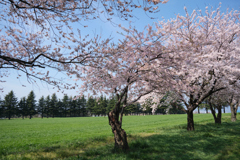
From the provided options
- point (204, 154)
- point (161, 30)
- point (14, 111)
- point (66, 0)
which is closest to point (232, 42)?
point (161, 30)

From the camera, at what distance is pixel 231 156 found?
670 centimetres

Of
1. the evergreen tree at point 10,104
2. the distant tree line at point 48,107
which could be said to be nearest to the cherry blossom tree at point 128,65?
the distant tree line at point 48,107

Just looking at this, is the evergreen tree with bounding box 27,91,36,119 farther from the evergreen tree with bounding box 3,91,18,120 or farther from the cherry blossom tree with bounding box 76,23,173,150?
the cherry blossom tree with bounding box 76,23,173,150

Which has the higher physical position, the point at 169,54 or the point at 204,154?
the point at 169,54

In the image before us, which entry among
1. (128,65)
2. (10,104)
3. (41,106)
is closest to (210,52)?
(128,65)

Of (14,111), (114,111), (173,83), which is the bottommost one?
(14,111)

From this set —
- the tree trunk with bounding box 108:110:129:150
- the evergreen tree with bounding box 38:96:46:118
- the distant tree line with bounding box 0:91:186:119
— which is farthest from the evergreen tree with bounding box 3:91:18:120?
the tree trunk with bounding box 108:110:129:150

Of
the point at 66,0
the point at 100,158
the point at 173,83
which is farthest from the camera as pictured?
the point at 173,83

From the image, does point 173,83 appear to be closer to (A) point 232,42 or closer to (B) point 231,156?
(B) point 231,156

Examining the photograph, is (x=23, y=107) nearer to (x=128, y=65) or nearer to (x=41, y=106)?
(x=41, y=106)

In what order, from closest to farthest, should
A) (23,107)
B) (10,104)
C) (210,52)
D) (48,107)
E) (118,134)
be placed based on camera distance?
(118,134)
(210,52)
(10,104)
(23,107)
(48,107)

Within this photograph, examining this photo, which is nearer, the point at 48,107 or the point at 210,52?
the point at 210,52

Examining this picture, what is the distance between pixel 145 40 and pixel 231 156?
22.5ft

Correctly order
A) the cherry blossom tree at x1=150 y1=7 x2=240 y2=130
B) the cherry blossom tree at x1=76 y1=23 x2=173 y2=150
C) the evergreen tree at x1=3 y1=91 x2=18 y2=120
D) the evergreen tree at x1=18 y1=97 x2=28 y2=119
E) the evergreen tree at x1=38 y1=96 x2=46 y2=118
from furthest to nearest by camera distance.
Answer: the evergreen tree at x1=38 y1=96 x2=46 y2=118, the evergreen tree at x1=18 y1=97 x2=28 y2=119, the evergreen tree at x1=3 y1=91 x2=18 y2=120, the cherry blossom tree at x1=150 y1=7 x2=240 y2=130, the cherry blossom tree at x1=76 y1=23 x2=173 y2=150
